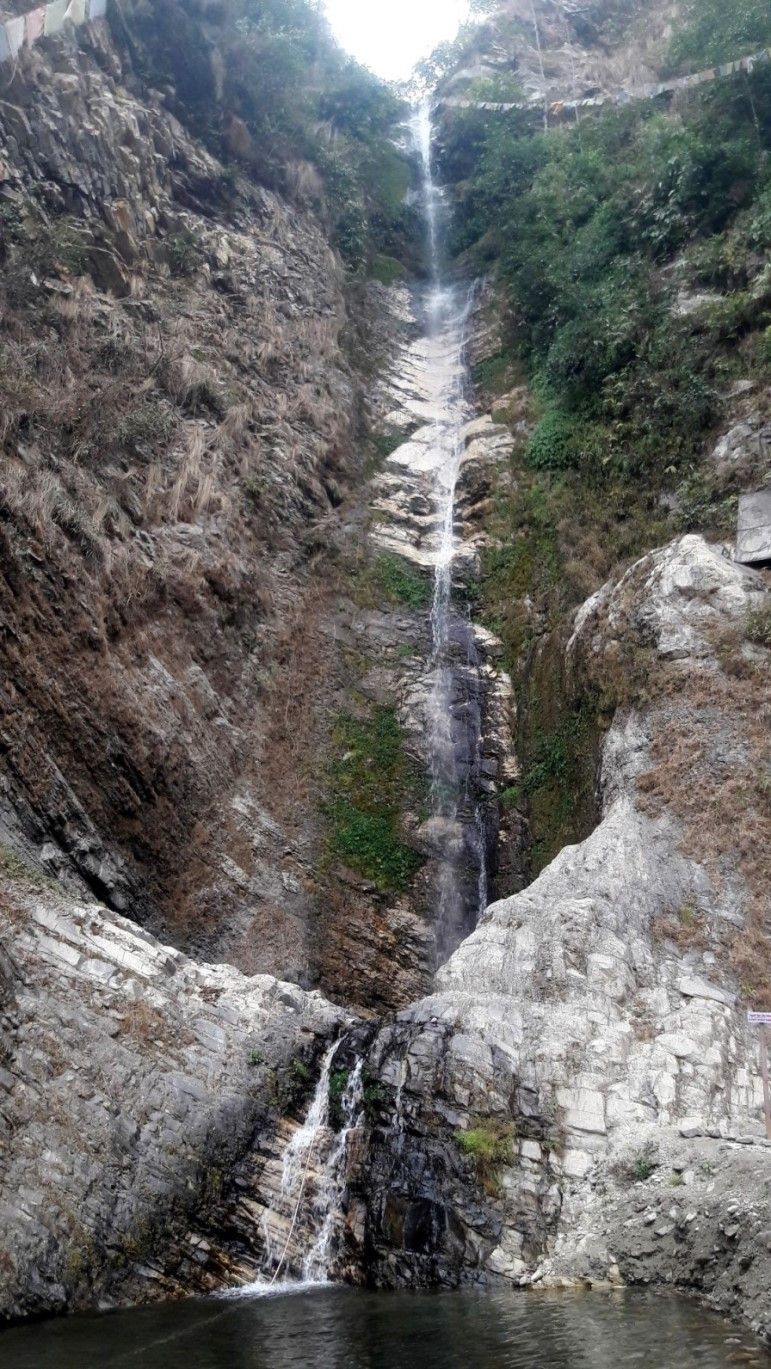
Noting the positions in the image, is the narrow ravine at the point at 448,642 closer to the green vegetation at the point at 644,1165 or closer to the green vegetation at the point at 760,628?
the green vegetation at the point at 760,628

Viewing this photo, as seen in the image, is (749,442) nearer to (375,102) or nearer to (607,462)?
(607,462)

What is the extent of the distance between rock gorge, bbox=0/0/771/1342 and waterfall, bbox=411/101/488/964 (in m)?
0.09

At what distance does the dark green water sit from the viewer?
6.63 metres

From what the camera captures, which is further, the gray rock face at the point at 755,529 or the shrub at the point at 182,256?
the shrub at the point at 182,256

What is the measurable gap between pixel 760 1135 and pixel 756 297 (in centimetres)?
1403

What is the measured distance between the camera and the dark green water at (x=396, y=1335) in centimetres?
663

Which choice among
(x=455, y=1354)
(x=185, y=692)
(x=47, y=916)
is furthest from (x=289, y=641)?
(x=455, y=1354)

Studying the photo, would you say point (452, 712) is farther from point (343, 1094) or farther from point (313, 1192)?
point (313, 1192)

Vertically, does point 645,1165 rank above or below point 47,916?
below

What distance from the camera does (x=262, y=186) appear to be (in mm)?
25625

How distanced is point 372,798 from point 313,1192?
747cm

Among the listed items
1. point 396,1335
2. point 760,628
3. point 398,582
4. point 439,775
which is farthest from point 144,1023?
point 398,582

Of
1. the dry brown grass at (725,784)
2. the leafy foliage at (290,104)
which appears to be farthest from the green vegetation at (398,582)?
the leafy foliage at (290,104)

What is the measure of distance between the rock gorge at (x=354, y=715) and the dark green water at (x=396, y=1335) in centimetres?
58
